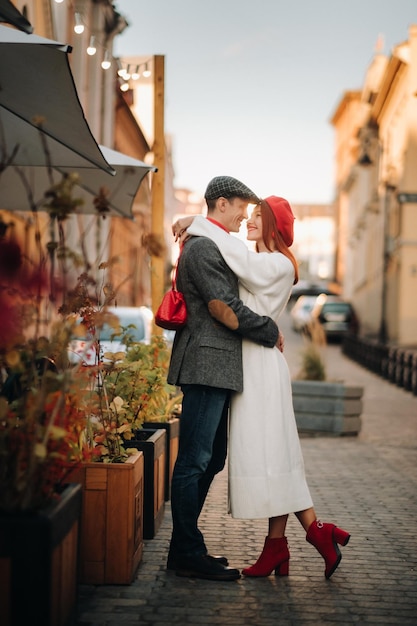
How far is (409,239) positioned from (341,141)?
5390 cm

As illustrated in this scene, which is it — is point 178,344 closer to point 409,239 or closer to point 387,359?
point 387,359

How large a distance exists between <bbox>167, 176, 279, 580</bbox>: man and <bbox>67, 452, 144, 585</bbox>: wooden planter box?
1.21ft

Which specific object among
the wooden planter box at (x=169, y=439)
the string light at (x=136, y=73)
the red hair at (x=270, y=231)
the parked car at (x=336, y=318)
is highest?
the string light at (x=136, y=73)

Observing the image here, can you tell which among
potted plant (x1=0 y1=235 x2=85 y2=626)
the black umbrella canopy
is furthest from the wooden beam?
potted plant (x1=0 y1=235 x2=85 y2=626)

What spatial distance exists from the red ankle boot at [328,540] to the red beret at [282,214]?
5.22 ft

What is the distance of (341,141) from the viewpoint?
89.8 metres

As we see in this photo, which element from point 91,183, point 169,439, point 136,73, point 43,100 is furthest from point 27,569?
point 136,73

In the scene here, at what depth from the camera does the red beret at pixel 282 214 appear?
535 cm

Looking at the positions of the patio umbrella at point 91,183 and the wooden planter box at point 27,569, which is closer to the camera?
the wooden planter box at point 27,569

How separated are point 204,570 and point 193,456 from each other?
23.4 inches

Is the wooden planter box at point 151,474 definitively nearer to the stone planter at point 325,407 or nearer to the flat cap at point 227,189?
the flat cap at point 227,189

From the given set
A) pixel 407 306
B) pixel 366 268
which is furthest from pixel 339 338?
pixel 366 268

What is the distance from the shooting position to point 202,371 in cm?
506

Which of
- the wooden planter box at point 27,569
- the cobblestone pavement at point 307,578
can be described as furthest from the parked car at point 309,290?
the wooden planter box at point 27,569
